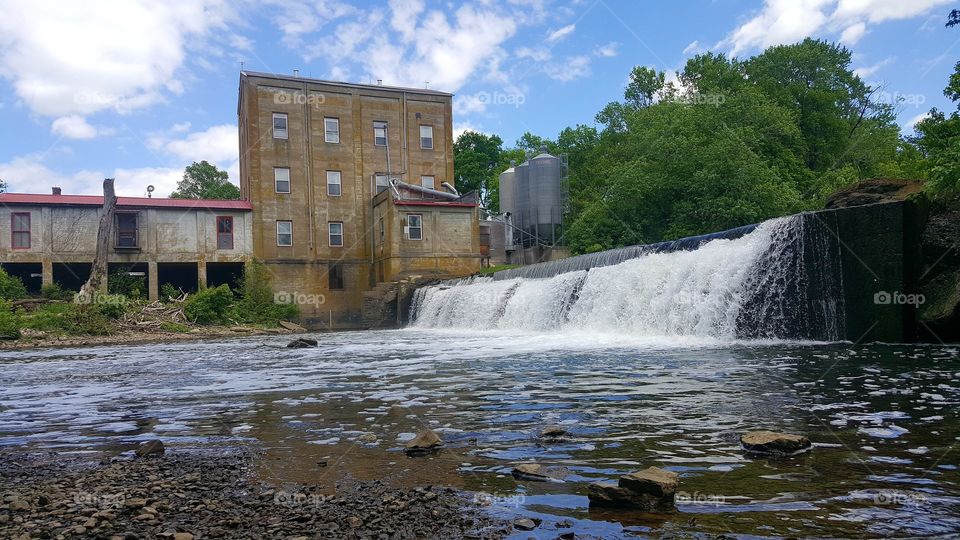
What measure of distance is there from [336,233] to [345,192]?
2.71 m

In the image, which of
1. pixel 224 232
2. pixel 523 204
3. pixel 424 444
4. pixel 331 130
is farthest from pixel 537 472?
pixel 331 130

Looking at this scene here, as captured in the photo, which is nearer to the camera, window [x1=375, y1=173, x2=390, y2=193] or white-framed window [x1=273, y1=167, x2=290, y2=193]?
white-framed window [x1=273, y1=167, x2=290, y2=193]

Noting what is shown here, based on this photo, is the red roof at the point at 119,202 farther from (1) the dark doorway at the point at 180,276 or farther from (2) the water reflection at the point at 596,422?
Answer: (2) the water reflection at the point at 596,422

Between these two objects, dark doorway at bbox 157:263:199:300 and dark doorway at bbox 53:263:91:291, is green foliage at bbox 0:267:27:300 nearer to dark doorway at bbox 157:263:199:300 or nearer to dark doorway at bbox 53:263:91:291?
dark doorway at bbox 53:263:91:291

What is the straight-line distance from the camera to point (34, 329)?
1054 inches

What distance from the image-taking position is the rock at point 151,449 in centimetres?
546

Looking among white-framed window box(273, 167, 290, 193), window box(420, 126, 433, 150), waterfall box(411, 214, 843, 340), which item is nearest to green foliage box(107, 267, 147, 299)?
white-framed window box(273, 167, 290, 193)

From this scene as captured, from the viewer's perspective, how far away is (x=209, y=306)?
107ft

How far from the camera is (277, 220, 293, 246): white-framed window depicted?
134 feet

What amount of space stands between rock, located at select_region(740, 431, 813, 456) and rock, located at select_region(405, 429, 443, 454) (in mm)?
2353

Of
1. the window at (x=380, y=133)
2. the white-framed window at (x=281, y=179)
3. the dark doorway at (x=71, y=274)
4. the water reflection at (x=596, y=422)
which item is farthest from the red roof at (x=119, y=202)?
the water reflection at (x=596, y=422)

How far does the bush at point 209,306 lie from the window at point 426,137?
1674 cm

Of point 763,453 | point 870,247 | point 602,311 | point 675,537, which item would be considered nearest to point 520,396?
point 763,453

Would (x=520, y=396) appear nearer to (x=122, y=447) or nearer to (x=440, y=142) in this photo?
(x=122, y=447)
